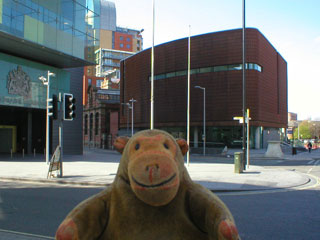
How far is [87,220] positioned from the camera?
2.52 meters

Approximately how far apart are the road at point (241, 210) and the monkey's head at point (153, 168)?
3.68 metres

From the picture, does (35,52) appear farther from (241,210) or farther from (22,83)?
(241,210)

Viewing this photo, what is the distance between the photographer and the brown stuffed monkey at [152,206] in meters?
2.23

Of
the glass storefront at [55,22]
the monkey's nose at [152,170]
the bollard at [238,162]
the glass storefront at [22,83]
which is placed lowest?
the bollard at [238,162]

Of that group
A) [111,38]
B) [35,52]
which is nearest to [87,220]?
[35,52]

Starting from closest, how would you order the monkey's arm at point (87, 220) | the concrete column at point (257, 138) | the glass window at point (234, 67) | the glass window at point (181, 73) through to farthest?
the monkey's arm at point (87, 220) → the glass window at point (234, 67) → the concrete column at point (257, 138) → the glass window at point (181, 73)

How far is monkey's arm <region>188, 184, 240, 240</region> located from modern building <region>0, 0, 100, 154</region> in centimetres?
2289

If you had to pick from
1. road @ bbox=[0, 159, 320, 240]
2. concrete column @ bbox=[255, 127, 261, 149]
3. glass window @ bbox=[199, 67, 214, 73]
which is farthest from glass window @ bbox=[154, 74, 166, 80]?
road @ bbox=[0, 159, 320, 240]

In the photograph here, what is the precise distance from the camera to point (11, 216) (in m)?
6.69

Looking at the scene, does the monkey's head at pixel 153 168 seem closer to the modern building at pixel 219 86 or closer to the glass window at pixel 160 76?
the modern building at pixel 219 86

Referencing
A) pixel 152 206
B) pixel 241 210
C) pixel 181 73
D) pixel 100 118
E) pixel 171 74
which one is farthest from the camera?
pixel 100 118

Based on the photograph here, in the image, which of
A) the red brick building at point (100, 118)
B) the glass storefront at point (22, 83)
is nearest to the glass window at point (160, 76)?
the red brick building at point (100, 118)

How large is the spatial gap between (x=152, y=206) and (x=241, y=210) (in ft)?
18.6

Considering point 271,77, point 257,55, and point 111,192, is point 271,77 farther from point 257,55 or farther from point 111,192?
point 111,192
